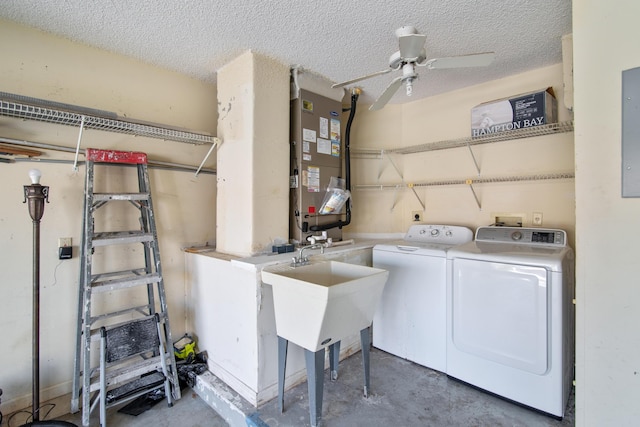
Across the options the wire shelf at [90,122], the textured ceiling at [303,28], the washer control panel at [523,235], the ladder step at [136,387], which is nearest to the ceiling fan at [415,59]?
the textured ceiling at [303,28]

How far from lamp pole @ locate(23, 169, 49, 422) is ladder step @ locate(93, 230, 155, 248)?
295mm

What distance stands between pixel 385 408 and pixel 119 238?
213cm

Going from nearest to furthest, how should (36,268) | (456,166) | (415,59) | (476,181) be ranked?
(415,59) < (36,268) < (476,181) < (456,166)

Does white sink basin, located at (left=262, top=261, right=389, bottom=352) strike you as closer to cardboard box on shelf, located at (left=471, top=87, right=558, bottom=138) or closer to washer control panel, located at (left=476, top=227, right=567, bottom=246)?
washer control panel, located at (left=476, top=227, right=567, bottom=246)

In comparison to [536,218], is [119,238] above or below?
below

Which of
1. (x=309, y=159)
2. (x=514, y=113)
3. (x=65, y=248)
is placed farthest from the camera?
(x=309, y=159)

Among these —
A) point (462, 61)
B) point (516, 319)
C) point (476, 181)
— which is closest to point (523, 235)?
point (476, 181)

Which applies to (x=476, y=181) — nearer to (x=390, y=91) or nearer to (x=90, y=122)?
(x=390, y=91)

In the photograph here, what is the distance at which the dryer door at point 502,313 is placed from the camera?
1.74 m

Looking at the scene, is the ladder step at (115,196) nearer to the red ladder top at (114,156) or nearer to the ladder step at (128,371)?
the red ladder top at (114,156)

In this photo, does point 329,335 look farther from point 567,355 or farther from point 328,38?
point 328,38

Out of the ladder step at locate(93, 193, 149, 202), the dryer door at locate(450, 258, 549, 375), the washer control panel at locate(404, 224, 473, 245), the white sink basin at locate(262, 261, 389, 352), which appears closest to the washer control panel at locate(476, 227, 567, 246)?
the washer control panel at locate(404, 224, 473, 245)

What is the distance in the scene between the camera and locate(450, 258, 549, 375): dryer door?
1738 mm

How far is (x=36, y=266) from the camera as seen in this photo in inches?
69.2
